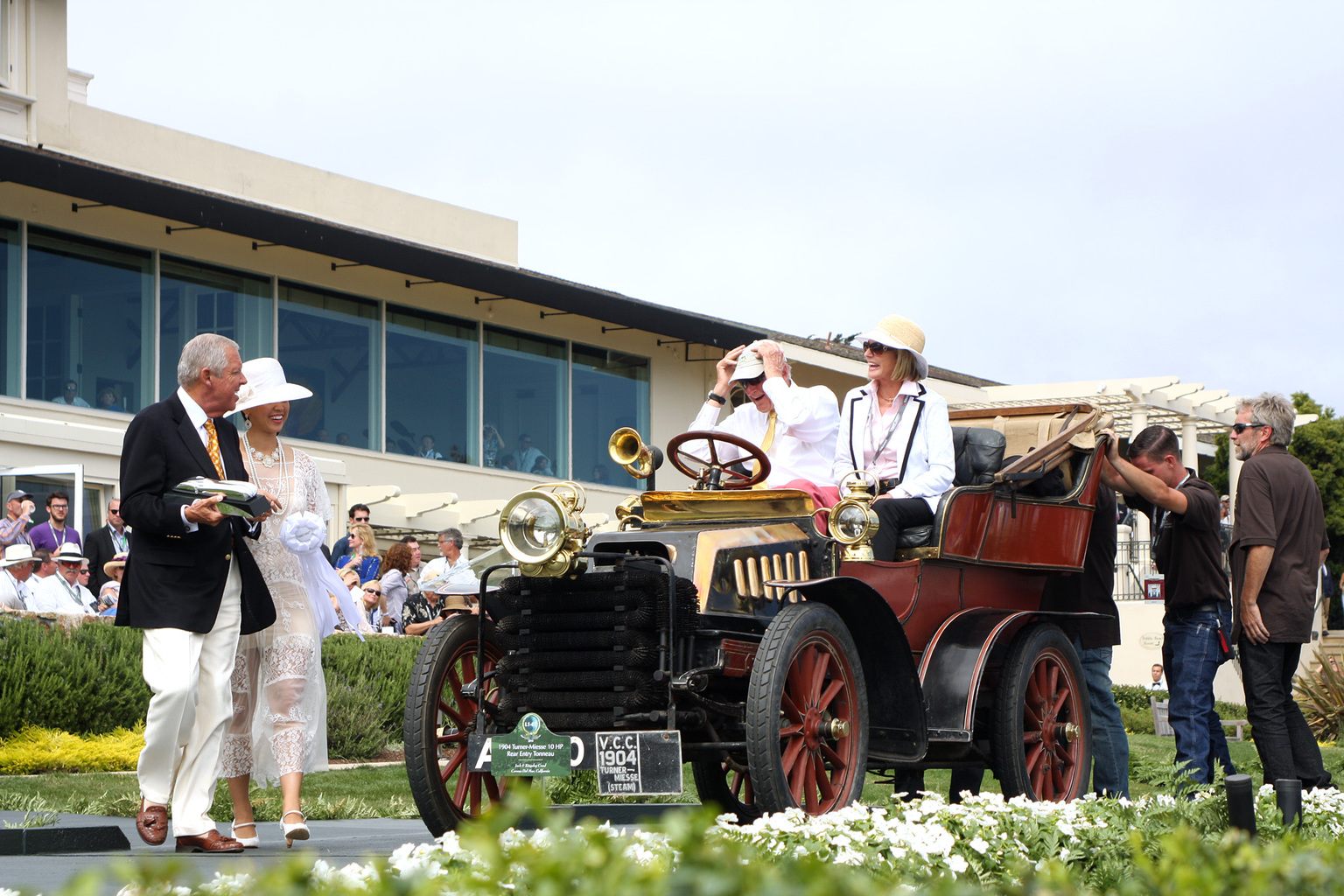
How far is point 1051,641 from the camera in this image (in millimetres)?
7801

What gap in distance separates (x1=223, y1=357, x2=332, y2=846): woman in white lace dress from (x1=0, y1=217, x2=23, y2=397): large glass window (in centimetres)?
1524

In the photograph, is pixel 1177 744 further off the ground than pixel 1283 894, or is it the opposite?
pixel 1283 894

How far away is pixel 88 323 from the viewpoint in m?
22.2

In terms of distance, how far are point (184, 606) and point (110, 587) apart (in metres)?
8.21

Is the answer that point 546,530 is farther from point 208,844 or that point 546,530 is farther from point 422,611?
point 422,611

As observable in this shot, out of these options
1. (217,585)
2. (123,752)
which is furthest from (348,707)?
(217,585)

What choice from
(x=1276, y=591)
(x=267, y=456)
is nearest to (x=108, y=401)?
(x=267, y=456)

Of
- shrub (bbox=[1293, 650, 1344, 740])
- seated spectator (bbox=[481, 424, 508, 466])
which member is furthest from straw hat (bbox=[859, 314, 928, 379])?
seated spectator (bbox=[481, 424, 508, 466])

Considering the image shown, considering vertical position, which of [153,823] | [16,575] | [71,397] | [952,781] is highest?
[71,397]

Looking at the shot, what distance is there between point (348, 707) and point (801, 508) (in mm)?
6894

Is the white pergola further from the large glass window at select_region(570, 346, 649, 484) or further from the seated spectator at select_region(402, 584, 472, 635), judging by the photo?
the seated spectator at select_region(402, 584, 472, 635)

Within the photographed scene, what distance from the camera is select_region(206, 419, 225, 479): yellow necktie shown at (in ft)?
22.9

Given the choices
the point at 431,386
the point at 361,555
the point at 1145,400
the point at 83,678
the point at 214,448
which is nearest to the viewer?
the point at 214,448

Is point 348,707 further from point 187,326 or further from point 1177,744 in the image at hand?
point 187,326
